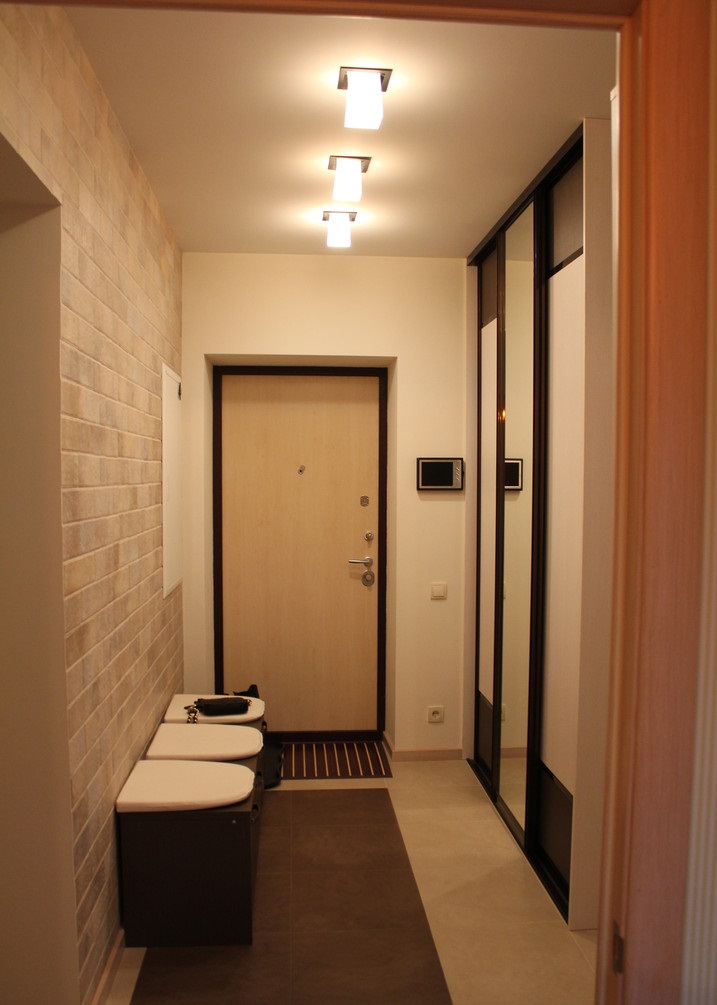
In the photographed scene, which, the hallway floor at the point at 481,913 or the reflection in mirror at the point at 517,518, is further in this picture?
the reflection in mirror at the point at 517,518

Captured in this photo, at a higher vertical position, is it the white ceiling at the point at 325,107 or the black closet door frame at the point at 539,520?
the white ceiling at the point at 325,107

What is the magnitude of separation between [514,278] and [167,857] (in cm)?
268

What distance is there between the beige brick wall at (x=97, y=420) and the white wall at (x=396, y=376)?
907 millimetres

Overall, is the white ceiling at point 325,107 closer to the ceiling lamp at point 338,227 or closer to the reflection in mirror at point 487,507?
the ceiling lamp at point 338,227

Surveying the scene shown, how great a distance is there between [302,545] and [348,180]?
218 cm

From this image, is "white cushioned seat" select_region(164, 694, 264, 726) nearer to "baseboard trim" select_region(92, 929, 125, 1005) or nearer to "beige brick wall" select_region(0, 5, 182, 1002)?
"beige brick wall" select_region(0, 5, 182, 1002)

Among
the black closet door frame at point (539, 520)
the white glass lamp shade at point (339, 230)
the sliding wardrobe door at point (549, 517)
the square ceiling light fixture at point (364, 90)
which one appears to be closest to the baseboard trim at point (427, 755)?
the sliding wardrobe door at point (549, 517)

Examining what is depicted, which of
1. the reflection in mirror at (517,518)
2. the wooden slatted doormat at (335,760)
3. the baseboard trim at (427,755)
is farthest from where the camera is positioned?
the baseboard trim at (427,755)

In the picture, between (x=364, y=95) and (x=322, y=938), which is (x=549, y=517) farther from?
(x=322, y=938)

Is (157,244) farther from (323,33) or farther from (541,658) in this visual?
(541,658)

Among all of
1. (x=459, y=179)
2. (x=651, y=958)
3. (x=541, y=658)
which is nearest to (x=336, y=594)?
(x=541, y=658)

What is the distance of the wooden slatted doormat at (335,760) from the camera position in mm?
3990

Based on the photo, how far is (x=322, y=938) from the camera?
8.37ft

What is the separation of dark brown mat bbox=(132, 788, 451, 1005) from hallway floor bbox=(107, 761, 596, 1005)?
0.06 meters
